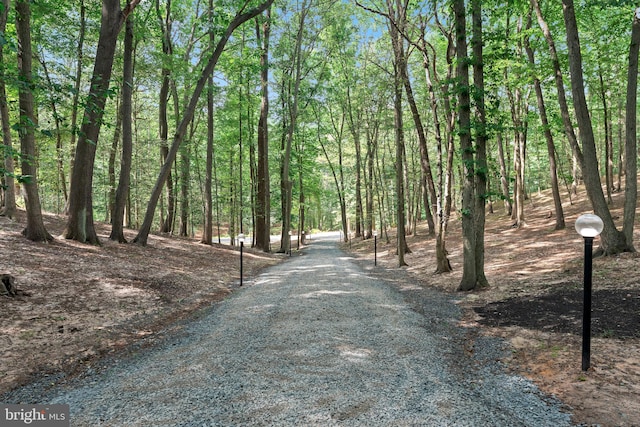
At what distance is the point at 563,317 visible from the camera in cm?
572

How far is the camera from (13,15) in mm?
10227

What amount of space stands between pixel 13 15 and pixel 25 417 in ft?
39.8

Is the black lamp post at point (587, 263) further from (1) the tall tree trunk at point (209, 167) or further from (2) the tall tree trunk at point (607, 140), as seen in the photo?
(2) the tall tree trunk at point (607, 140)

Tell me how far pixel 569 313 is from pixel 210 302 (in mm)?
6995

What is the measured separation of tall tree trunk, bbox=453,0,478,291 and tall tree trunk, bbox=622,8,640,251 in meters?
3.83

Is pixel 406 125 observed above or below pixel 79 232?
above

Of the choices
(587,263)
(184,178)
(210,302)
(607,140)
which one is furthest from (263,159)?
(607,140)

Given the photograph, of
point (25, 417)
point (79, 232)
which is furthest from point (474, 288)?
point (79, 232)

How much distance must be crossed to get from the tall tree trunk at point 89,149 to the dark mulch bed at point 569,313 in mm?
10489

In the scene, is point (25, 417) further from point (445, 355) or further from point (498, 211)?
point (498, 211)

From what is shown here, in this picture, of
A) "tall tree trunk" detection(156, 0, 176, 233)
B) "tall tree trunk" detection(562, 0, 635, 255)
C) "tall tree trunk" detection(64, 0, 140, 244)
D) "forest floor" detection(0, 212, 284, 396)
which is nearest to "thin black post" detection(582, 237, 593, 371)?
"forest floor" detection(0, 212, 284, 396)

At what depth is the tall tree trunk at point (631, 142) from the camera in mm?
8781

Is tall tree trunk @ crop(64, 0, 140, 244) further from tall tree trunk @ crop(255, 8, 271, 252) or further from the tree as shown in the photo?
tall tree trunk @ crop(255, 8, 271, 252)

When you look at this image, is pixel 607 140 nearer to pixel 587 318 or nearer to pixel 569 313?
pixel 569 313
